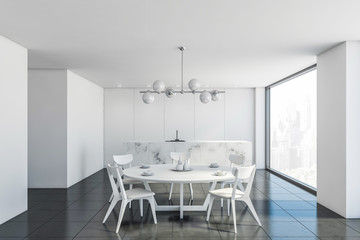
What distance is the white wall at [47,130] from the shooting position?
6.32 m

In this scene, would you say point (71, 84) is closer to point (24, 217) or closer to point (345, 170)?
Answer: point (24, 217)

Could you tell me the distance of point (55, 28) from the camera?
379 cm

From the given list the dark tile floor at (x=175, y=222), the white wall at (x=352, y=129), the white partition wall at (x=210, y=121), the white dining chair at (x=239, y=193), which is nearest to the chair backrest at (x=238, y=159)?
the dark tile floor at (x=175, y=222)

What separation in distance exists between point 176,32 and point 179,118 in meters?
5.61

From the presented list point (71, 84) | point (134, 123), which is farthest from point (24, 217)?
point (134, 123)

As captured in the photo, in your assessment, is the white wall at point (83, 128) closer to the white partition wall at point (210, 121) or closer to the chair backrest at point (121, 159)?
the chair backrest at point (121, 159)

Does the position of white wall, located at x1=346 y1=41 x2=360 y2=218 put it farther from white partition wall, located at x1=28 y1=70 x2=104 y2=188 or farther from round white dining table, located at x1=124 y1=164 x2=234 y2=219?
white partition wall, located at x1=28 y1=70 x2=104 y2=188

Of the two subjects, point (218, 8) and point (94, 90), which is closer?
point (218, 8)

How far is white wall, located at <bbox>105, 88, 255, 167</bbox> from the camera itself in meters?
9.42

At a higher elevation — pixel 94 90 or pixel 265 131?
pixel 94 90

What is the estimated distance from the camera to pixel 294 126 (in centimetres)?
709

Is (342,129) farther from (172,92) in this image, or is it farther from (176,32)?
(176,32)

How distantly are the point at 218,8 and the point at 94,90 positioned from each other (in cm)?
604

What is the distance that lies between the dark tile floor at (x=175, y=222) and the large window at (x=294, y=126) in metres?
0.97
